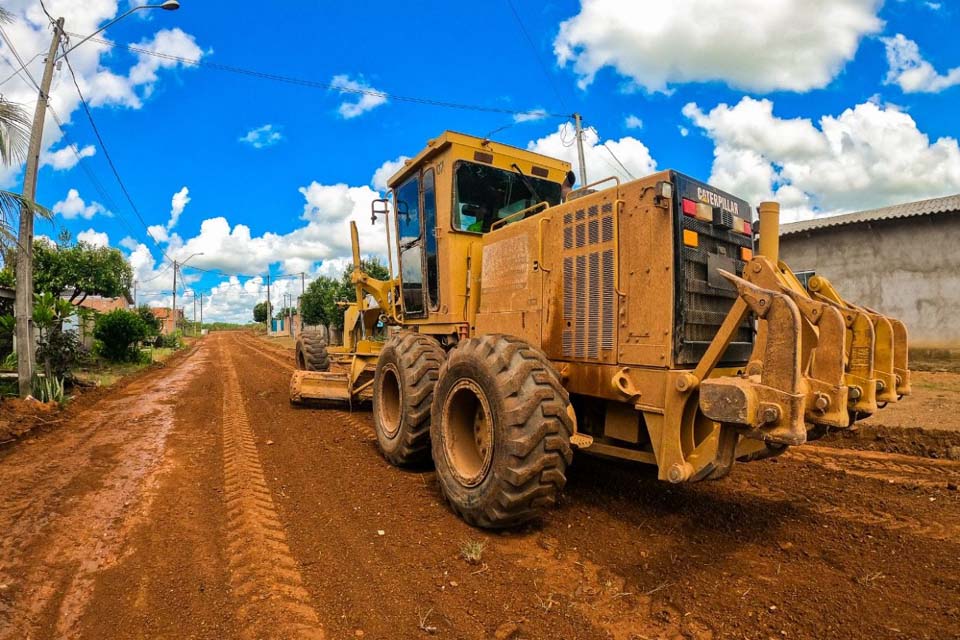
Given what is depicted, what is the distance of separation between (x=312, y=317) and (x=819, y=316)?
1675 inches

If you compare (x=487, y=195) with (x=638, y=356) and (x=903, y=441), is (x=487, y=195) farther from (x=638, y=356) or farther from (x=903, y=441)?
(x=903, y=441)

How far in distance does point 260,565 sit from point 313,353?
8.23m

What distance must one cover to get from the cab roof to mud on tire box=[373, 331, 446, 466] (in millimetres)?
2012

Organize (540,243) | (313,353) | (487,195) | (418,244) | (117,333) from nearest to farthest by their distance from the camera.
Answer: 1. (540,243)
2. (487,195)
3. (418,244)
4. (313,353)
5. (117,333)

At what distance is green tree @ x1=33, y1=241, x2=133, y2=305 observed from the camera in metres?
25.0

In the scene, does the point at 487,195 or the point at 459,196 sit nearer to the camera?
the point at 459,196

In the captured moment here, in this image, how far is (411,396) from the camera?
516cm

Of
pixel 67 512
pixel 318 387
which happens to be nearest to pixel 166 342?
pixel 318 387

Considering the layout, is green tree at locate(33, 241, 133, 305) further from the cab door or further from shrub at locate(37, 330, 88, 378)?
the cab door

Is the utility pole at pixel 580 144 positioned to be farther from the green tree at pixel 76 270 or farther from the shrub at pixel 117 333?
the green tree at pixel 76 270

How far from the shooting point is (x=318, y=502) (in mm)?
4598

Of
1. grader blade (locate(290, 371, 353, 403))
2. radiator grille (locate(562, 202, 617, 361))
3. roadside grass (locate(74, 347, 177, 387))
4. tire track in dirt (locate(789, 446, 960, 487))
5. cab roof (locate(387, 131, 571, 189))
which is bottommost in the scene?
tire track in dirt (locate(789, 446, 960, 487))

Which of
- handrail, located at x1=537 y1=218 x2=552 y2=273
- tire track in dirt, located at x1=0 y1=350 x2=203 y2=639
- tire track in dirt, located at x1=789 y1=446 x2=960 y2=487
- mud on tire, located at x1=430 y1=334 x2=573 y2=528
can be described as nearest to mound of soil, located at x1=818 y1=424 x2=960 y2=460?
tire track in dirt, located at x1=789 y1=446 x2=960 y2=487

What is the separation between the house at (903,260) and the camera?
12.7m
